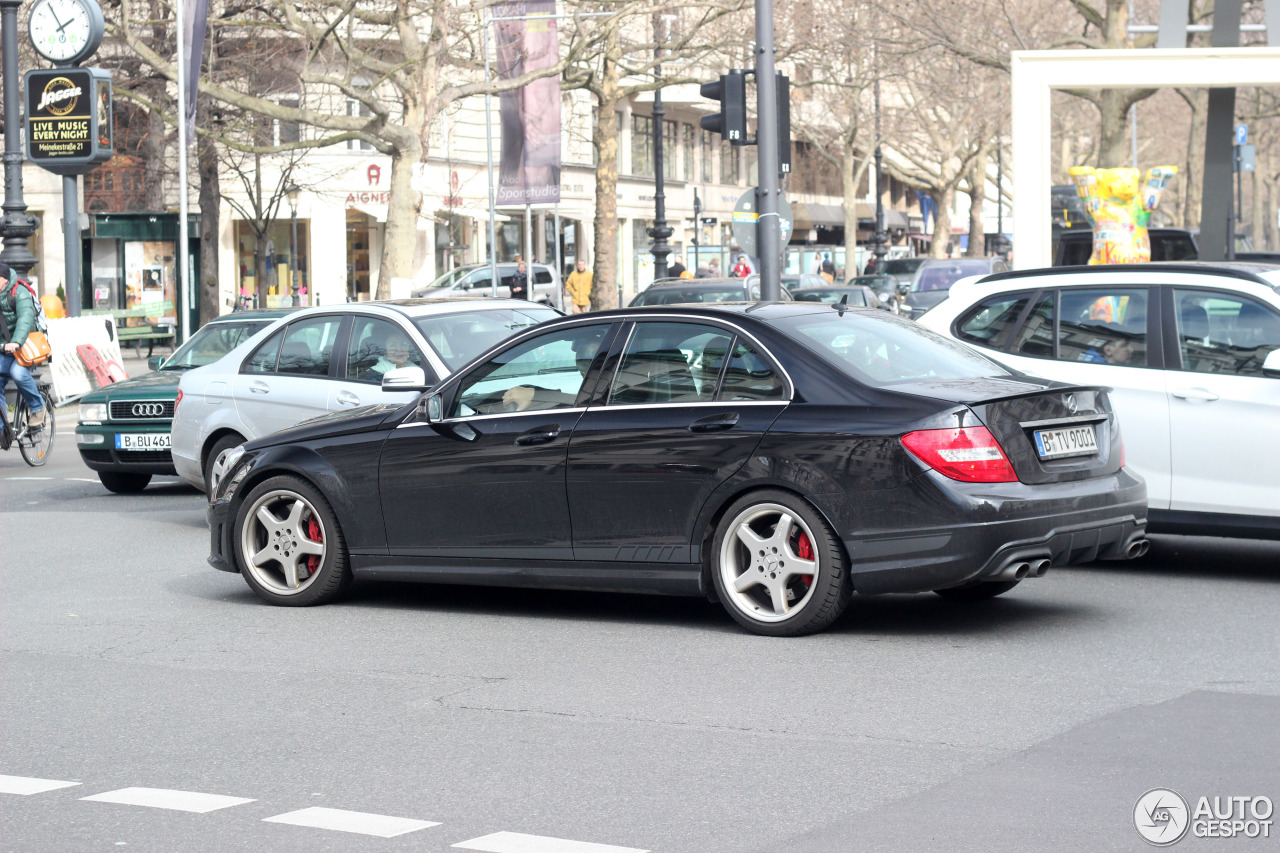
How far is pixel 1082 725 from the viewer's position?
6.08 m

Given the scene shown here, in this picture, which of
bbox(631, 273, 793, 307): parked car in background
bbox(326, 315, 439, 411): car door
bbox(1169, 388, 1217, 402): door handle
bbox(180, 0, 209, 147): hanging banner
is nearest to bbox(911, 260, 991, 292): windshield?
bbox(631, 273, 793, 307): parked car in background

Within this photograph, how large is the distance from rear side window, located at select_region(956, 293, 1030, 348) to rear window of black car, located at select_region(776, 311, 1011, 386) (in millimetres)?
1516

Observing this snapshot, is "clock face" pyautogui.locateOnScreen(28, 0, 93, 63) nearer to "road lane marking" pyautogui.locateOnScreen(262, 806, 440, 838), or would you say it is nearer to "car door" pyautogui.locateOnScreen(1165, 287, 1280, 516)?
Answer: "car door" pyautogui.locateOnScreen(1165, 287, 1280, 516)

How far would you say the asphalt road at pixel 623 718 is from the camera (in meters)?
5.01

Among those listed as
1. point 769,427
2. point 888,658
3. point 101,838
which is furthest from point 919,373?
point 101,838

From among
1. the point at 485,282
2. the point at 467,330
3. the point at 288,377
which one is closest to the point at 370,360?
the point at 467,330

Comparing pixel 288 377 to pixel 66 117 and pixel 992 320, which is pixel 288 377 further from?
pixel 66 117

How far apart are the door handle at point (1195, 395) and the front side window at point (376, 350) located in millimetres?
4610

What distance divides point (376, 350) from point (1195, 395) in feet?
16.7

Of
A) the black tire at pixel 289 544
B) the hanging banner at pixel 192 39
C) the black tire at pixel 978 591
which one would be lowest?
the black tire at pixel 978 591

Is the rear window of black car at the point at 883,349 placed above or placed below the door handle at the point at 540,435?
above

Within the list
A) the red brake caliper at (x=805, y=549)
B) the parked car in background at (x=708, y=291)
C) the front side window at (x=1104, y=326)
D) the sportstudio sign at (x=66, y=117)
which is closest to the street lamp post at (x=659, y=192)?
the sportstudio sign at (x=66, y=117)

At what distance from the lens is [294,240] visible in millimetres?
51781

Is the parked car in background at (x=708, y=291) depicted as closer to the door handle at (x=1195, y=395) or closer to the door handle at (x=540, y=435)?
the door handle at (x=1195, y=395)
